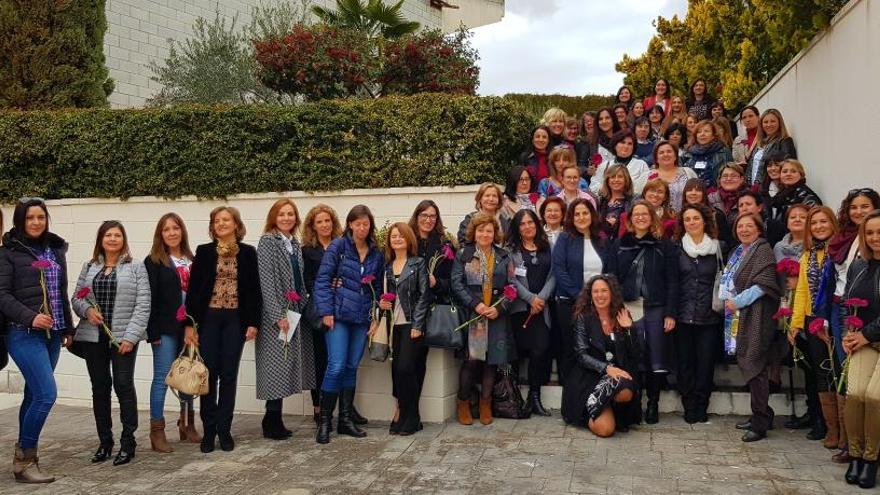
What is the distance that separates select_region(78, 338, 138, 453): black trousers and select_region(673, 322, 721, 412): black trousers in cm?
468

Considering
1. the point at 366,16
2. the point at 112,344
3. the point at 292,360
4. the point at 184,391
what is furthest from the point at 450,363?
the point at 366,16

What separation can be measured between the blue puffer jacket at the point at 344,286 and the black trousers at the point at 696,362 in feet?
9.29

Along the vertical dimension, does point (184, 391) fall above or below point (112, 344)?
below

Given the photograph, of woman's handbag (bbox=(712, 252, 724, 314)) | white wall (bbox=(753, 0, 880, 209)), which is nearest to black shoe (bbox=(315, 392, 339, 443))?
woman's handbag (bbox=(712, 252, 724, 314))

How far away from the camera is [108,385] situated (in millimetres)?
6121

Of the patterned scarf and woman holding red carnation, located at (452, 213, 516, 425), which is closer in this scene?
the patterned scarf

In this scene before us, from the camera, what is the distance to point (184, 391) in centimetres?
599

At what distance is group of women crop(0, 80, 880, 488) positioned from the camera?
579 centimetres

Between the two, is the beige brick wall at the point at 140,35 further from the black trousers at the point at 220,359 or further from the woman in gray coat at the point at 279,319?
the black trousers at the point at 220,359

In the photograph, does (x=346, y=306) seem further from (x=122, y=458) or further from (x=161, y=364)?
(x=122, y=458)

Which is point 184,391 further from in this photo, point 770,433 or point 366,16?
point 366,16

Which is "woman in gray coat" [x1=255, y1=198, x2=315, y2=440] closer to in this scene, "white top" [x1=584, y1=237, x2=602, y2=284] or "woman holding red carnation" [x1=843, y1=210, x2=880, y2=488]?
"white top" [x1=584, y1=237, x2=602, y2=284]

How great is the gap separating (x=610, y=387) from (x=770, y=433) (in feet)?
4.58

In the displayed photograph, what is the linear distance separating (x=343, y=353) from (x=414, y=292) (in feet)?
2.66
